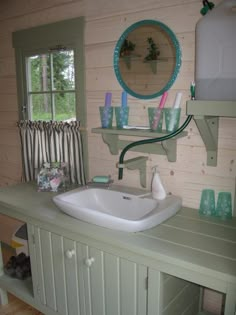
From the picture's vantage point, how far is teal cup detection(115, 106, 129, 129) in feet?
5.48

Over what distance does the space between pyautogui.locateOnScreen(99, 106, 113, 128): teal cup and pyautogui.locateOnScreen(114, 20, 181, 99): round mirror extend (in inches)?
5.7

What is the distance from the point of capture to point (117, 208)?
1669 millimetres

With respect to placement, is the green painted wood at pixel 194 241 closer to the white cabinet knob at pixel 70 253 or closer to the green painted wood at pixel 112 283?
the green painted wood at pixel 112 283

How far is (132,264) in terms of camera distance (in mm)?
1254

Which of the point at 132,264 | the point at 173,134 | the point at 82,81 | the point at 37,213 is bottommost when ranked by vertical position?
the point at 132,264

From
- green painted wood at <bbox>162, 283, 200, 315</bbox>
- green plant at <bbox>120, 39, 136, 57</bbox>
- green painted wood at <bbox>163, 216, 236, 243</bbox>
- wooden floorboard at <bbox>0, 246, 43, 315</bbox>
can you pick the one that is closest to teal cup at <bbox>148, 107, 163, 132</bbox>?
green plant at <bbox>120, 39, 136, 57</bbox>

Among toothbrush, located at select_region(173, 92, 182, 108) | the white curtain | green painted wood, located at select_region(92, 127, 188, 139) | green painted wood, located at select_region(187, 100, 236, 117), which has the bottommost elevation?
the white curtain

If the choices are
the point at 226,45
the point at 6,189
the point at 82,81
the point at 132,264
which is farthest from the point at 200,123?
the point at 6,189

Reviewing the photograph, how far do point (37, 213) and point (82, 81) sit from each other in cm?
83

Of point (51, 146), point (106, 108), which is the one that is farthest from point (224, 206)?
point (51, 146)

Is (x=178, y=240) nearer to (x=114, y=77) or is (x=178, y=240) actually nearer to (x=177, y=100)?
(x=177, y=100)

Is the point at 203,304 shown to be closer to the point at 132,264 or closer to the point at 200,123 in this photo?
the point at 132,264

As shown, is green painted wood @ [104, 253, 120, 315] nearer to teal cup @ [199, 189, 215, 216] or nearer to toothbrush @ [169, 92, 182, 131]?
teal cup @ [199, 189, 215, 216]

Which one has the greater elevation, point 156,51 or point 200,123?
point 156,51
